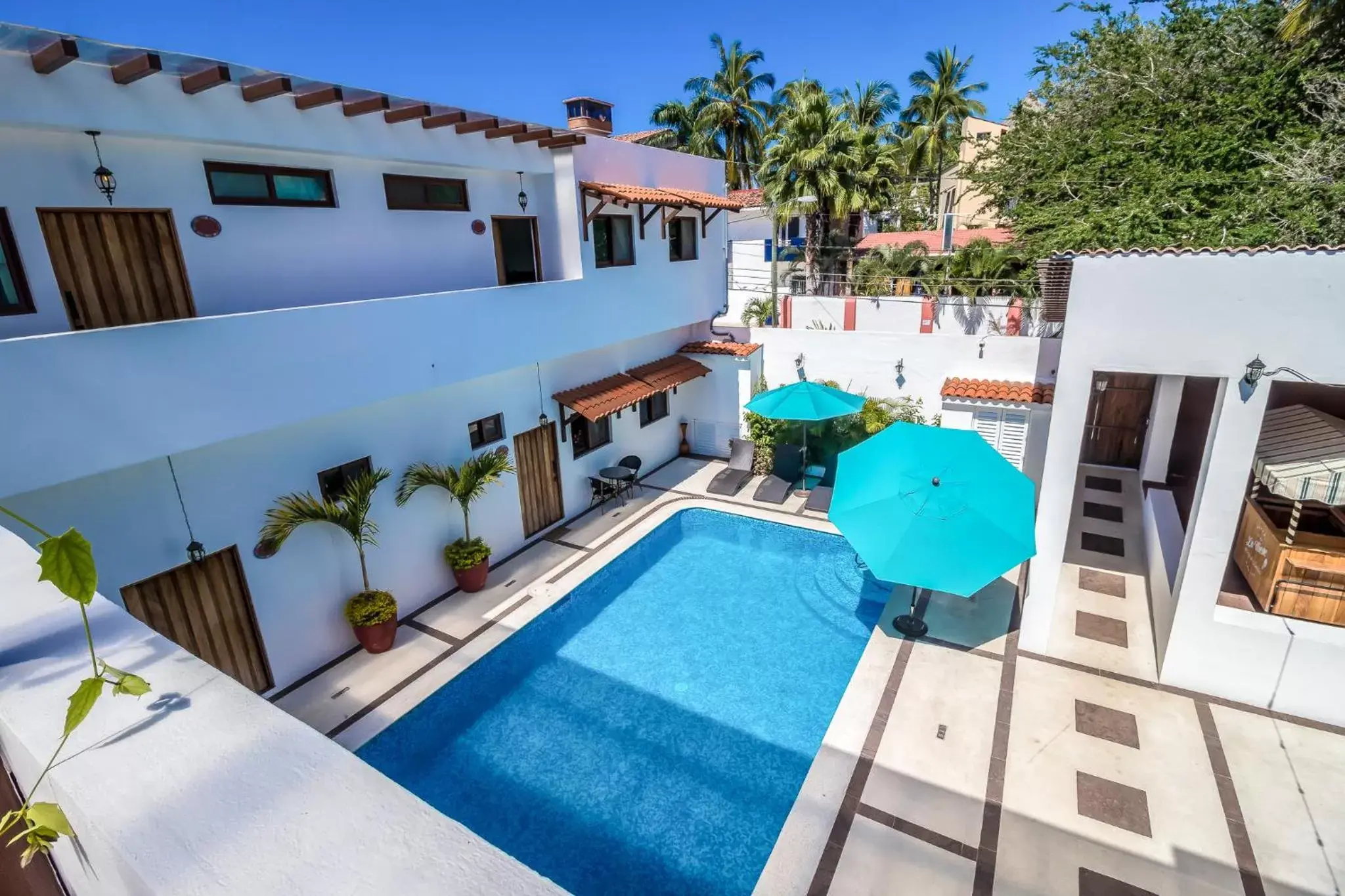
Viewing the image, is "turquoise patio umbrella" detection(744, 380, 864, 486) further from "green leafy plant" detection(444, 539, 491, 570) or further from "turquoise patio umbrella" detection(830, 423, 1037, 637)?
"green leafy plant" detection(444, 539, 491, 570)

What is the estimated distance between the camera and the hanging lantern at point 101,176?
8375 millimetres

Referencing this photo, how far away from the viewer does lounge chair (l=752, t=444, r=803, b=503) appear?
19172 millimetres

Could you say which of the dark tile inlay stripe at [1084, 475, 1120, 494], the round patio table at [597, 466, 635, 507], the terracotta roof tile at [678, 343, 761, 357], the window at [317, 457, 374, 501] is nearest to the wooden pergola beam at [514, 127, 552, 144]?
the window at [317, 457, 374, 501]

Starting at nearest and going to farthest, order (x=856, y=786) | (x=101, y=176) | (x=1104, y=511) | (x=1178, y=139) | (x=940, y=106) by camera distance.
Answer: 1. (x=101, y=176)
2. (x=856, y=786)
3. (x=1104, y=511)
4. (x=1178, y=139)
5. (x=940, y=106)

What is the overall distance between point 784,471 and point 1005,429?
6.44m

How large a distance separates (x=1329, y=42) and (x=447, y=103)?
2183cm

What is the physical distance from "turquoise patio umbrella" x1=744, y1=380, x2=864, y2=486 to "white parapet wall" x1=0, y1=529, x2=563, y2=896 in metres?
15.0

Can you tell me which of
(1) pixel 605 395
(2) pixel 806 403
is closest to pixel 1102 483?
(2) pixel 806 403

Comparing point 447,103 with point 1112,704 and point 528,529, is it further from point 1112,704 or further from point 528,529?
point 1112,704

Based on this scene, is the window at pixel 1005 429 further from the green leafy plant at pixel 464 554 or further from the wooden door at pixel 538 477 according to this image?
the green leafy plant at pixel 464 554

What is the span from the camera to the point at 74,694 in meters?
2.41

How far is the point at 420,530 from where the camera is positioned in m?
13.7

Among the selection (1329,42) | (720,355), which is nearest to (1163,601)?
(720,355)

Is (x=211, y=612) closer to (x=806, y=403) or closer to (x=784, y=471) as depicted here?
(x=806, y=403)
